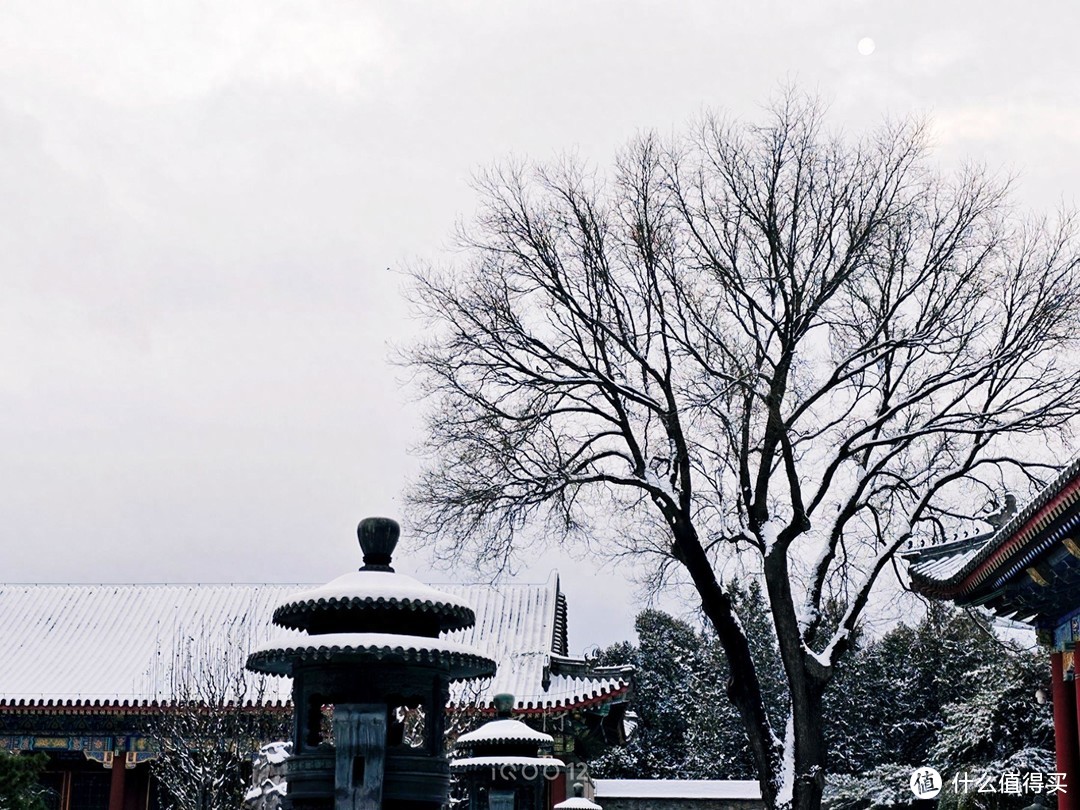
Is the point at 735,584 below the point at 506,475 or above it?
below

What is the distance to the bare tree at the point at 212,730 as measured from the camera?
55.3ft

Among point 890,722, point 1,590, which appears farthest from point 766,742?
point 890,722

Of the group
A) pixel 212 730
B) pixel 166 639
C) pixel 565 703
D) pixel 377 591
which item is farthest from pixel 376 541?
pixel 166 639

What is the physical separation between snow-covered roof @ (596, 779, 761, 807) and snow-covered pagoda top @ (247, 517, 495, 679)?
22.7 meters

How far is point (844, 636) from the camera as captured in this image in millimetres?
14984

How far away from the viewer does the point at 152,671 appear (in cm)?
2138

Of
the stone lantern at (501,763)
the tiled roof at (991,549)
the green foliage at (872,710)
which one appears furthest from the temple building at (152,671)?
the tiled roof at (991,549)

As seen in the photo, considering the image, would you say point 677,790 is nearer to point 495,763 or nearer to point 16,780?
point 495,763

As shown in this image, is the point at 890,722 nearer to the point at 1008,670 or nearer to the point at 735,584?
the point at 1008,670

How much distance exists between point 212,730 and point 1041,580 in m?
11.5

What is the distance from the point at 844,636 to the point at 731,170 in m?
6.22

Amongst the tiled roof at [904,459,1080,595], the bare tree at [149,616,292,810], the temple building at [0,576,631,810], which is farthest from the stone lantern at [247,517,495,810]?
the temple building at [0,576,631,810]

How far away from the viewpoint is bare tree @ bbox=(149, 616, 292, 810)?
16859mm

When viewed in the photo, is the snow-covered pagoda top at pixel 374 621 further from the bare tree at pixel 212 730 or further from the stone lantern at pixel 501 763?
the bare tree at pixel 212 730
